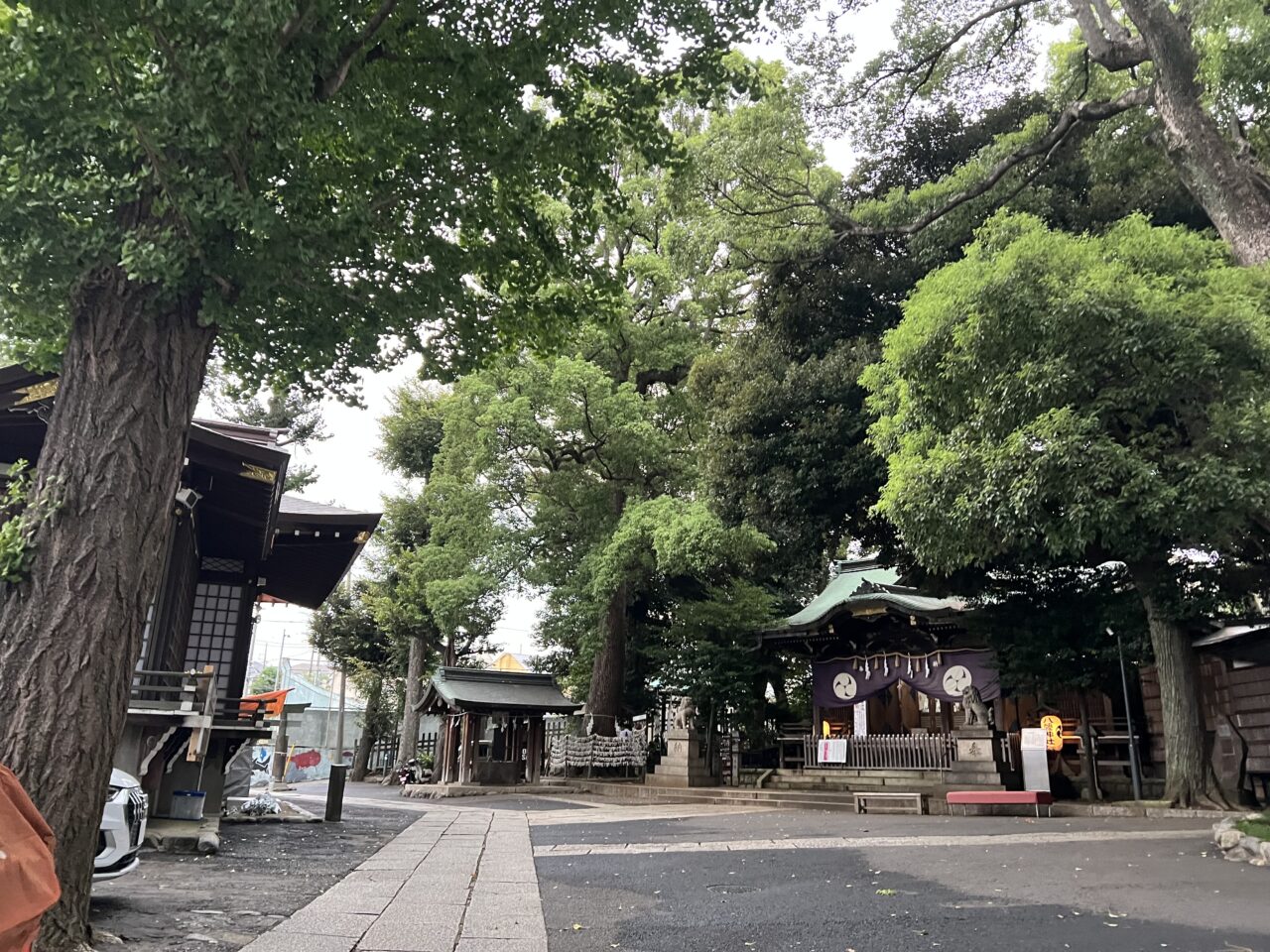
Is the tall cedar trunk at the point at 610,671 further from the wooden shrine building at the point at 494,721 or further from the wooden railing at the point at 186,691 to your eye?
the wooden railing at the point at 186,691

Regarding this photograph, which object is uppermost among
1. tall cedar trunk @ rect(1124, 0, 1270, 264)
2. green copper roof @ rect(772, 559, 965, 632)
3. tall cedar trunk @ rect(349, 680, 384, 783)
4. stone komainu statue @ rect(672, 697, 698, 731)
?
tall cedar trunk @ rect(1124, 0, 1270, 264)

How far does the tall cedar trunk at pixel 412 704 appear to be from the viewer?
29391 millimetres

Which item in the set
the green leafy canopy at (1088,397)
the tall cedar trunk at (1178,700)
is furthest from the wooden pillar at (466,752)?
the tall cedar trunk at (1178,700)

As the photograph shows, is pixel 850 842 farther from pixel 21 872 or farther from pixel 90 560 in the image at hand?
pixel 21 872

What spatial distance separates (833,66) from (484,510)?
1357 centimetres

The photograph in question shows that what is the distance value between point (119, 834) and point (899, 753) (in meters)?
15.7

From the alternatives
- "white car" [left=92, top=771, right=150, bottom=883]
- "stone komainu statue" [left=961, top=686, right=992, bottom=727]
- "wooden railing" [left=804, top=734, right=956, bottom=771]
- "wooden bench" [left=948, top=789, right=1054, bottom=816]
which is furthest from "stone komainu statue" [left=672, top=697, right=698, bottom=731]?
"white car" [left=92, top=771, right=150, bottom=883]

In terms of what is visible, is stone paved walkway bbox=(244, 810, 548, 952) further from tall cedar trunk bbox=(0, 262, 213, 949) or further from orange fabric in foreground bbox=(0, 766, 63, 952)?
orange fabric in foreground bbox=(0, 766, 63, 952)

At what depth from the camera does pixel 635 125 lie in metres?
6.04

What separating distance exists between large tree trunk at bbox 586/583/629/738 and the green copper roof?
463 cm

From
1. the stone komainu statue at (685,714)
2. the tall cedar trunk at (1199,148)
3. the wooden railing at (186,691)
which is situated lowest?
the stone komainu statue at (685,714)

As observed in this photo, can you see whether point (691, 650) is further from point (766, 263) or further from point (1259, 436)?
point (1259, 436)

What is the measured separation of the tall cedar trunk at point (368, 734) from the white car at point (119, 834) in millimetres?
28787

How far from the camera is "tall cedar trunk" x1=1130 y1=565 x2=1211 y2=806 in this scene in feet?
40.3
